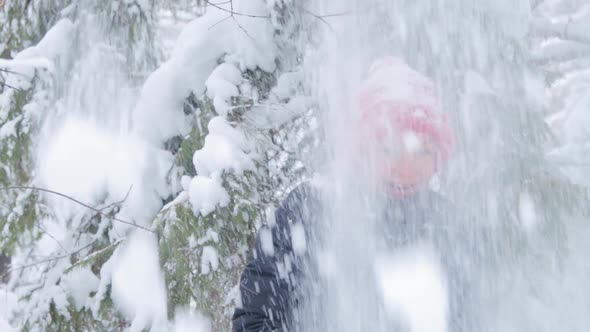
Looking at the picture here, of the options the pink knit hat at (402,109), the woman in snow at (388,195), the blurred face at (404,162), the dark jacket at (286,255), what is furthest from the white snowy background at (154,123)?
the pink knit hat at (402,109)

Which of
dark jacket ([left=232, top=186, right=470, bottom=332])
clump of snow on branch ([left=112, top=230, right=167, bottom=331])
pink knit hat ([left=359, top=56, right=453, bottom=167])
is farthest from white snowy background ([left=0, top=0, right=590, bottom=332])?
pink knit hat ([left=359, top=56, right=453, bottom=167])

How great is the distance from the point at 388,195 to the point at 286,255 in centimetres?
49

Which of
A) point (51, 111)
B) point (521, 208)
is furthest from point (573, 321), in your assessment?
point (51, 111)

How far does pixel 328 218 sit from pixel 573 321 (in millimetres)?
1823

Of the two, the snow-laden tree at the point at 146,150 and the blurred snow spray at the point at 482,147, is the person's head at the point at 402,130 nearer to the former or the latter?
the blurred snow spray at the point at 482,147

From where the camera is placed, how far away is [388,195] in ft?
7.37

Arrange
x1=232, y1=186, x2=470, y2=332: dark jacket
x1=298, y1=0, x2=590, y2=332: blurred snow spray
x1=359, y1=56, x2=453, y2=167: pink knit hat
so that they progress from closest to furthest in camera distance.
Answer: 1. x1=232, y1=186, x2=470, y2=332: dark jacket
2. x1=359, y1=56, x2=453, y2=167: pink knit hat
3. x1=298, y1=0, x2=590, y2=332: blurred snow spray

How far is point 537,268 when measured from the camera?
3.23 m

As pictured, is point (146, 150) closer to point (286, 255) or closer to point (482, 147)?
point (286, 255)

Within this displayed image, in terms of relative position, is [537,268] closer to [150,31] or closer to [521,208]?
[521,208]

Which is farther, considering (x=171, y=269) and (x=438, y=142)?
(x=171, y=269)

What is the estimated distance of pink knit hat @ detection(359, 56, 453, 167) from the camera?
227 centimetres

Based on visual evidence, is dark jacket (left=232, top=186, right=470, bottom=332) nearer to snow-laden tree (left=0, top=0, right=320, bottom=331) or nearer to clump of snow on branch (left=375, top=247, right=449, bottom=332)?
clump of snow on branch (left=375, top=247, right=449, bottom=332)

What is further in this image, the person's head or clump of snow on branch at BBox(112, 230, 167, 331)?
clump of snow on branch at BBox(112, 230, 167, 331)
